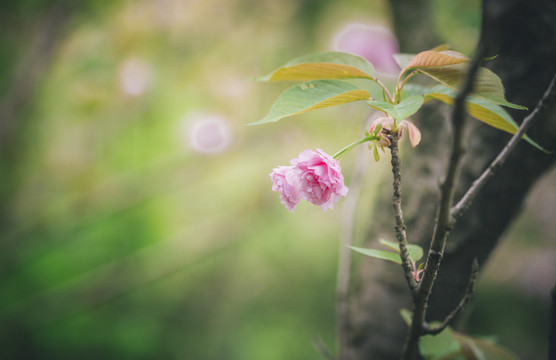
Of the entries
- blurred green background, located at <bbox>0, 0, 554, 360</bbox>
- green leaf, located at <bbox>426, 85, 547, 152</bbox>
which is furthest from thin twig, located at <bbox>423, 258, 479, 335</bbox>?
blurred green background, located at <bbox>0, 0, 554, 360</bbox>

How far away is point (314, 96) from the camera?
28 centimetres

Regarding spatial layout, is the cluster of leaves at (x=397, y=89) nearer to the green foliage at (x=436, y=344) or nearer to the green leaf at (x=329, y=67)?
the green leaf at (x=329, y=67)

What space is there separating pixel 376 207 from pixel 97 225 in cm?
176

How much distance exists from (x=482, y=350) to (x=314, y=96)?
1.44ft

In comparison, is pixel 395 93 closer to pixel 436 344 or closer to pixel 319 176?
pixel 319 176

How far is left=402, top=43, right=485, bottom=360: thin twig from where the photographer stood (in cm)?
17

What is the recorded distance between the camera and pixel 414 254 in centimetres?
31

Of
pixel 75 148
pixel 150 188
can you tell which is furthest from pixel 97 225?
pixel 150 188

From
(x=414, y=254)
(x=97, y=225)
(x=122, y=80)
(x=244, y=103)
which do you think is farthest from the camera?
(x=97, y=225)

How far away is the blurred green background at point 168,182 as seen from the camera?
121 cm

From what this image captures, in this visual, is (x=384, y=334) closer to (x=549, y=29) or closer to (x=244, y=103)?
(x=549, y=29)

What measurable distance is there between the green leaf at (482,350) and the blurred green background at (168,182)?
0.54m

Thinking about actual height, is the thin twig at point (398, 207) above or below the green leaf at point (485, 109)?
below

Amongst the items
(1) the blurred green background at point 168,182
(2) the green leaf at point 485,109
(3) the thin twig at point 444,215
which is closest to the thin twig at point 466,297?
(3) the thin twig at point 444,215
